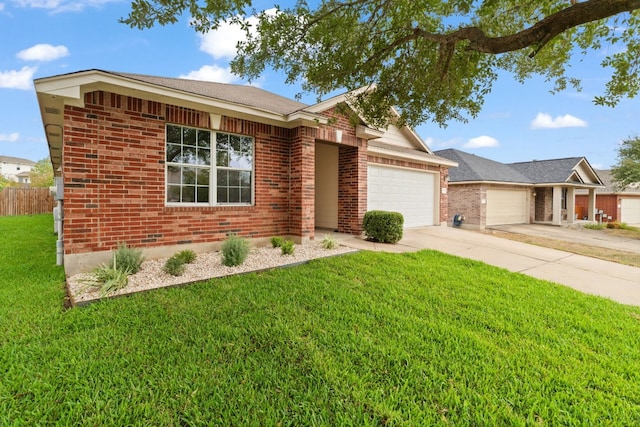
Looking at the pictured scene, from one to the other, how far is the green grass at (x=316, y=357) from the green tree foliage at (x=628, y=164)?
2318 cm

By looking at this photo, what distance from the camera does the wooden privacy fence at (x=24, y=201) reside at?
20.1 meters

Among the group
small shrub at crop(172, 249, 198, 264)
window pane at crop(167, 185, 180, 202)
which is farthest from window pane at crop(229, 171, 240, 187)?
small shrub at crop(172, 249, 198, 264)

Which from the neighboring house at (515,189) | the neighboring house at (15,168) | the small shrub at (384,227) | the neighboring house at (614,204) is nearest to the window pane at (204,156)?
the small shrub at (384,227)

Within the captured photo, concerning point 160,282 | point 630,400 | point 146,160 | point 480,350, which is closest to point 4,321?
point 160,282

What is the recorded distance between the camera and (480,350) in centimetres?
311

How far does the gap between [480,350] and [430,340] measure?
1.60 ft

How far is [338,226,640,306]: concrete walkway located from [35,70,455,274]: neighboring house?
6.65 ft

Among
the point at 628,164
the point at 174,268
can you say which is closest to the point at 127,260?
the point at 174,268

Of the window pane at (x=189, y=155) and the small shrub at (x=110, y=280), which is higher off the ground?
the window pane at (x=189, y=155)

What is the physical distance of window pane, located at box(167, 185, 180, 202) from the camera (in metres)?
6.44

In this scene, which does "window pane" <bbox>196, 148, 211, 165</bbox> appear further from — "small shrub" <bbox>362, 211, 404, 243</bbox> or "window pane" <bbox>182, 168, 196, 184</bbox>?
"small shrub" <bbox>362, 211, 404, 243</bbox>

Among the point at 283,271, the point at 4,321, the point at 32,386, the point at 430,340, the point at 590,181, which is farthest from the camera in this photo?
the point at 590,181

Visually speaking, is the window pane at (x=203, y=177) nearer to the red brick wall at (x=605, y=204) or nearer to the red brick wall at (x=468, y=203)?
the red brick wall at (x=468, y=203)

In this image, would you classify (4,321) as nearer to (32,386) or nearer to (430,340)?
(32,386)
